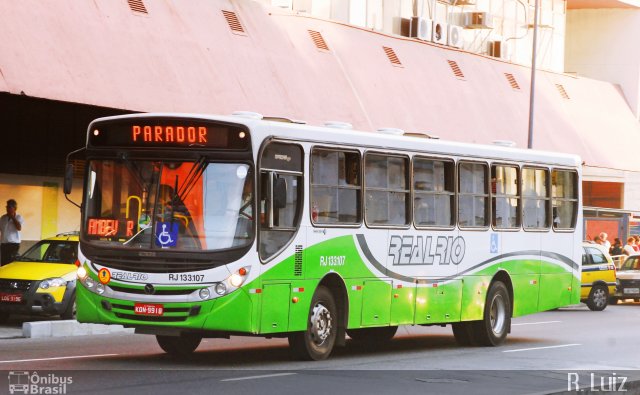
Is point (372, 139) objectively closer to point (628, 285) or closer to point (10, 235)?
point (10, 235)

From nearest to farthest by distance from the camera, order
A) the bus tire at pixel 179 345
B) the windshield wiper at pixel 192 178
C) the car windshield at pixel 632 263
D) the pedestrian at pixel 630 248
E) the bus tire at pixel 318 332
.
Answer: the windshield wiper at pixel 192 178 < the bus tire at pixel 318 332 < the bus tire at pixel 179 345 < the car windshield at pixel 632 263 < the pedestrian at pixel 630 248

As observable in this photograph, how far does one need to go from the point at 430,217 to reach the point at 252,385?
19.1 feet

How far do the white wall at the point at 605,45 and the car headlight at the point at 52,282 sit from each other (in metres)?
34.4

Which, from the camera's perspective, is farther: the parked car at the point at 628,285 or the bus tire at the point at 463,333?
the parked car at the point at 628,285

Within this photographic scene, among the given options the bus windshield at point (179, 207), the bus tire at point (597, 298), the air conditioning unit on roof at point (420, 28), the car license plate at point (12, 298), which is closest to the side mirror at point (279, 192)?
the bus windshield at point (179, 207)

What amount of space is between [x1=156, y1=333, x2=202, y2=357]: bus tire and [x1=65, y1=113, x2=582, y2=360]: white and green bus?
0.02 metres

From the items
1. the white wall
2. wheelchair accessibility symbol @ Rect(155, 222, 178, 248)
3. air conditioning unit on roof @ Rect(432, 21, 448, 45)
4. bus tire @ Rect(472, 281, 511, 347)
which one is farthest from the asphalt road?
the white wall

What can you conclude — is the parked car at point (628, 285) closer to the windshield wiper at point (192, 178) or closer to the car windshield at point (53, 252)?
the car windshield at point (53, 252)

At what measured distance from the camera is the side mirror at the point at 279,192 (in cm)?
1530

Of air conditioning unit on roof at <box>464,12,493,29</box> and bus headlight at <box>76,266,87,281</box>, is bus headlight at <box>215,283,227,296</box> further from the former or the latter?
air conditioning unit on roof at <box>464,12,493,29</box>

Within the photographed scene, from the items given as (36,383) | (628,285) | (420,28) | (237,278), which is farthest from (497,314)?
(420,28)

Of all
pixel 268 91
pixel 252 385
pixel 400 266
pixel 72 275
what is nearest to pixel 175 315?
pixel 252 385

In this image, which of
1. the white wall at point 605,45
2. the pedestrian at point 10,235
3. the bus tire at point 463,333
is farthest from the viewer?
the white wall at point 605,45

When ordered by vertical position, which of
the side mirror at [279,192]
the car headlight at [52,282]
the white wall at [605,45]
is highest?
the white wall at [605,45]
